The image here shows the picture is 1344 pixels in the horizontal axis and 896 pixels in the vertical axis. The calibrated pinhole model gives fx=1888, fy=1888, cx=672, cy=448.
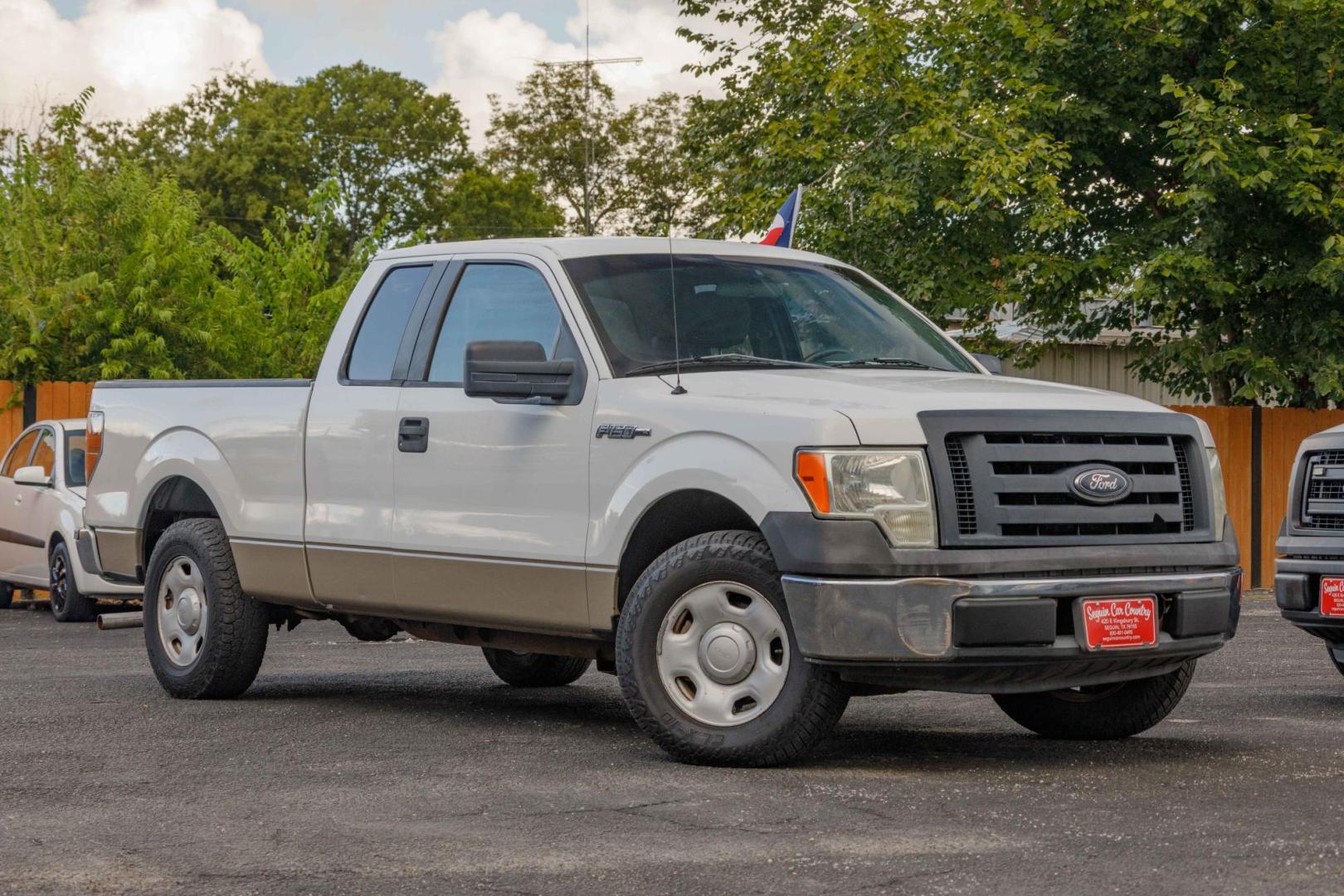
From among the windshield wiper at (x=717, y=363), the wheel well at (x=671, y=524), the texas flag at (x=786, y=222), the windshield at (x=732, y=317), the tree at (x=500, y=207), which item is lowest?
the wheel well at (x=671, y=524)

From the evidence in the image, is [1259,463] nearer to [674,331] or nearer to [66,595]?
→ [66,595]

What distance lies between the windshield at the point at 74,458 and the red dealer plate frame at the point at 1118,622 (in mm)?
11166

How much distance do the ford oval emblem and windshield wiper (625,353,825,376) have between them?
129 centimetres

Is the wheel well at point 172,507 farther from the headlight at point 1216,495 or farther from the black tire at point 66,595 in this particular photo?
the black tire at point 66,595

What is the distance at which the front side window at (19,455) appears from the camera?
1664cm

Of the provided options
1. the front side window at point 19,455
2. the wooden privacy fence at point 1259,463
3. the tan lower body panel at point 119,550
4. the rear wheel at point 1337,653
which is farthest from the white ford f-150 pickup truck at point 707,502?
the wooden privacy fence at point 1259,463

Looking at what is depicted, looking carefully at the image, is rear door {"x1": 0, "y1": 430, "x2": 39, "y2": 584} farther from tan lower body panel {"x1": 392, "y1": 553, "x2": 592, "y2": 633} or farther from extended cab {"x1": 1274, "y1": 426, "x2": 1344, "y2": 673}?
extended cab {"x1": 1274, "y1": 426, "x2": 1344, "y2": 673}

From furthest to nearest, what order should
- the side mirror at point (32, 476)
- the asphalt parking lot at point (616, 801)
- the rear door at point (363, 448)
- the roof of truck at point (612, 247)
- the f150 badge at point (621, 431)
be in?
the side mirror at point (32, 476) < the rear door at point (363, 448) < the roof of truck at point (612, 247) < the f150 badge at point (621, 431) < the asphalt parking lot at point (616, 801)

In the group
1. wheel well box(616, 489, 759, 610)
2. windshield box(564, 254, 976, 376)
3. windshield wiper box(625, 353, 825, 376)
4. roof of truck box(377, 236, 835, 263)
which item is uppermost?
roof of truck box(377, 236, 835, 263)

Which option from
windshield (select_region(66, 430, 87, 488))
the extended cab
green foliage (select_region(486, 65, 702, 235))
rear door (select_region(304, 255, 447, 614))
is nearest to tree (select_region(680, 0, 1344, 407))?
windshield (select_region(66, 430, 87, 488))

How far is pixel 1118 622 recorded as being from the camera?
6.41 metres

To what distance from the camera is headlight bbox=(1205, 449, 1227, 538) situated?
698 cm

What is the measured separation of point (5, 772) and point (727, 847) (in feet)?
9.62

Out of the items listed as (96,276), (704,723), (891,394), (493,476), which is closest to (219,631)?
(493,476)
